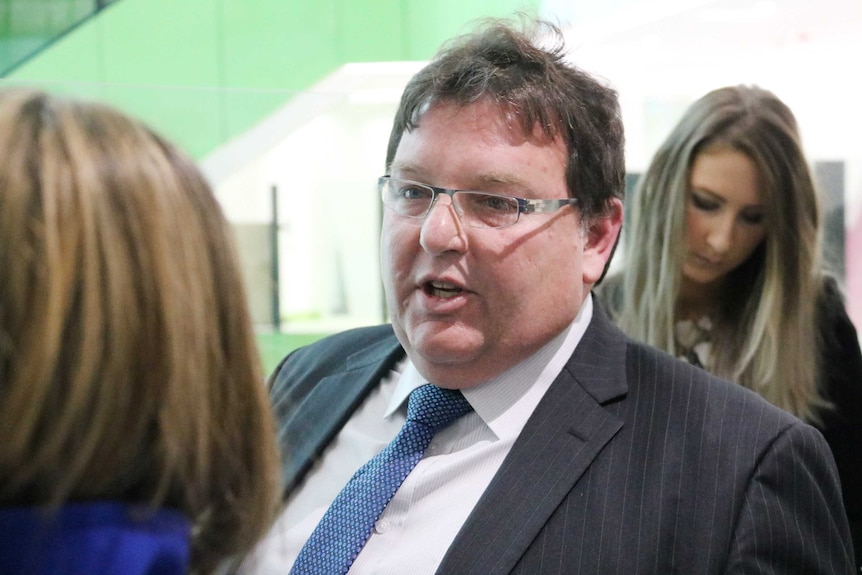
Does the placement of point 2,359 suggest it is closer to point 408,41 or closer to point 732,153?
point 732,153

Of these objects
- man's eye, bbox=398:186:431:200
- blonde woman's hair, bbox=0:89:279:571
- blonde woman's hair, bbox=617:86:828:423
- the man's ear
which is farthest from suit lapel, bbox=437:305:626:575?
blonde woman's hair, bbox=0:89:279:571

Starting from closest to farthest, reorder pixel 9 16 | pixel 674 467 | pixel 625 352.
A: pixel 674 467
pixel 625 352
pixel 9 16

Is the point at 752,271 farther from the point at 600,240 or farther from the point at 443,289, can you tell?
the point at 443,289

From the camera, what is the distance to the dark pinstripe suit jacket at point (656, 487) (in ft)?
4.87

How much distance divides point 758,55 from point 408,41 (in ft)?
6.20

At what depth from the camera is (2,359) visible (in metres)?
0.77

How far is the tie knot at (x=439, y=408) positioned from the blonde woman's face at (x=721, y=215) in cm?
85

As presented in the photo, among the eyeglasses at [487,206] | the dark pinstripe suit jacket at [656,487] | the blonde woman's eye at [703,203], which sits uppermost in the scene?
the eyeglasses at [487,206]

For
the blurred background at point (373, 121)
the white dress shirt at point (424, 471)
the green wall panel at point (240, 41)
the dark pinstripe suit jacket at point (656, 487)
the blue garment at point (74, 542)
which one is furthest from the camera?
the green wall panel at point (240, 41)

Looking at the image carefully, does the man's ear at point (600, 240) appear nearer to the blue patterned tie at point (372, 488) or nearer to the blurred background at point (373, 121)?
the blue patterned tie at point (372, 488)

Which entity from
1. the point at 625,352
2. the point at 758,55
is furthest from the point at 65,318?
the point at 758,55

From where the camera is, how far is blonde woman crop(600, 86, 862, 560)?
226 cm

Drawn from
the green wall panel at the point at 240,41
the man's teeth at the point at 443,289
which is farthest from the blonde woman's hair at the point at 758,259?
the green wall panel at the point at 240,41

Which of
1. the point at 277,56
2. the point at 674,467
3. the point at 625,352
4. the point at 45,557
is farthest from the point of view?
the point at 277,56
